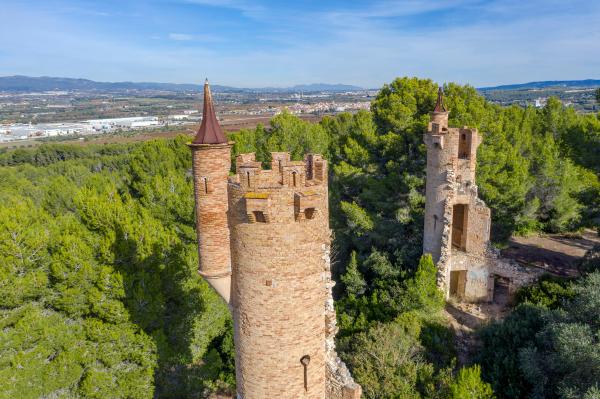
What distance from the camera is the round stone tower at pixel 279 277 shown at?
7.36m

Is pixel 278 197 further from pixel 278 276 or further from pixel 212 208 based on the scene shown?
pixel 212 208

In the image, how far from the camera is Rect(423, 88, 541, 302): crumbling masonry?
17703mm

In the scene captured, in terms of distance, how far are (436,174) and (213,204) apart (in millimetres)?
11632

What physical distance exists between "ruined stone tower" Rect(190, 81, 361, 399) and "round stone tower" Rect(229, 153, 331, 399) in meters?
0.02

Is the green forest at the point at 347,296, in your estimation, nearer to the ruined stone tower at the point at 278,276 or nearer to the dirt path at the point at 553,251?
the dirt path at the point at 553,251

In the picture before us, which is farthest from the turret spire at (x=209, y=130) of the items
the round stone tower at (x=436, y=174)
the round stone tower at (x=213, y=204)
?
the round stone tower at (x=436, y=174)

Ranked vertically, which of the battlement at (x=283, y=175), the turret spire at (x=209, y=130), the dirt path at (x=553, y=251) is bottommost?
the dirt path at (x=553, y=251)

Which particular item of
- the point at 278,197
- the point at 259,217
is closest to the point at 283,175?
the point at 278,197

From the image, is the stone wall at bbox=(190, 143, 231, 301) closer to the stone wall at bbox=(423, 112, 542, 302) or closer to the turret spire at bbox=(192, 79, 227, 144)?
the turret spire at bbox=(192, 79, 227, 144)

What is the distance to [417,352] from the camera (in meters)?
13.9

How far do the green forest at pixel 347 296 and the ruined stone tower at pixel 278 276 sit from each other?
4.28 meters

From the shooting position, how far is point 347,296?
67.0 feet

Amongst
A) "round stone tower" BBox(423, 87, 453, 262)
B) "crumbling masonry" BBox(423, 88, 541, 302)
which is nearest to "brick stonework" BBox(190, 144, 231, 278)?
"round stone tower" BBox(423, 87, 453, 262)

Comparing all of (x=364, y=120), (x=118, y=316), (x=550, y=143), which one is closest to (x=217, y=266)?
(x=118, y=316)
